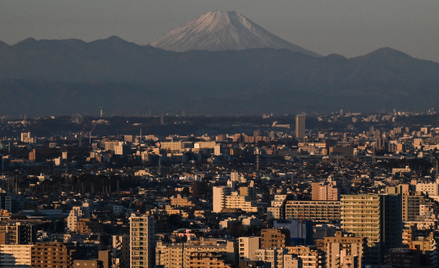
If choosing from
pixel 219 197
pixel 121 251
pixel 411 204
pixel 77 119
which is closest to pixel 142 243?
pixel 121 251

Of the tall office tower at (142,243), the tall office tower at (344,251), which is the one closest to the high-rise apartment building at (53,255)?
the tall office tower at (142,243)

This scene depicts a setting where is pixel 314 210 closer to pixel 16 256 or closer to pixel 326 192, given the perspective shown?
pixel 326 192

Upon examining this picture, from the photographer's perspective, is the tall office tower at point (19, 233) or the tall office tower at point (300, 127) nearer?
the tall office tower at point (19, 233)

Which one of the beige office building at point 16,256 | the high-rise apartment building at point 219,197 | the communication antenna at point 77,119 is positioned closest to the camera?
the beige office building at point 16,256

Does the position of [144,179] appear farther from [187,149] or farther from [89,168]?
[187,149]

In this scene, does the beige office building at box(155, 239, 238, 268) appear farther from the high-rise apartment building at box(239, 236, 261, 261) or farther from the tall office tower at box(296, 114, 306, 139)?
the tall office tower at box(296, 114, 306, 139)

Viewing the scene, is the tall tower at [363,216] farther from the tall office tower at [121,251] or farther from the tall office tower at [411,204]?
the tall office tower at [121,251]
